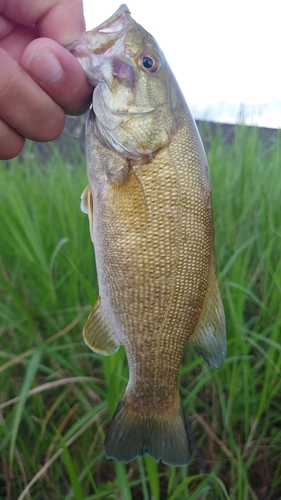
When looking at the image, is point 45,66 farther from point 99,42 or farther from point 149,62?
point 149,62

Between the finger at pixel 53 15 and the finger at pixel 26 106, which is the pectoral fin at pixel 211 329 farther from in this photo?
the finger at pixel 53 15

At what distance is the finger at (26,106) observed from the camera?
985mm

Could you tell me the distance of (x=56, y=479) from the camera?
47.0 inches

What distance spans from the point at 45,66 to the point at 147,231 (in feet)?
1.38

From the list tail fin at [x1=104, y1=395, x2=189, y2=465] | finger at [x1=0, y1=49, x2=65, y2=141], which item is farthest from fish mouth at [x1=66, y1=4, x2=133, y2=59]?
tail fin at [x1=104, y1=395, x2=189, y2=465]

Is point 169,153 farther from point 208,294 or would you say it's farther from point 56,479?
point 56,479

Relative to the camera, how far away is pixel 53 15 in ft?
3.68

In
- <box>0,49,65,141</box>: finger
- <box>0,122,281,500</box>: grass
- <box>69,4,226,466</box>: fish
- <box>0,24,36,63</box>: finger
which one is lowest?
<box>0,122,281,500</box>: grass

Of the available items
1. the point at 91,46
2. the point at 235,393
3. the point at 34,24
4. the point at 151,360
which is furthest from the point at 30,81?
the point at 235,393

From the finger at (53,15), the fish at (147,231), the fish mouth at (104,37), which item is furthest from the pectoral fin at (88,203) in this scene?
the finger at (53,15)

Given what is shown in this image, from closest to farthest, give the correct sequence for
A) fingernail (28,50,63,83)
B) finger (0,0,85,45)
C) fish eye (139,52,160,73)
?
fingernail (28,50,63,83) → fish eye (139,52,160,73) → finger (0,0,85,45)

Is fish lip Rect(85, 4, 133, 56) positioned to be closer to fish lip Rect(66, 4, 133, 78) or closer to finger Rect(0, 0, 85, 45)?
fish lip Rect(66, 4, 133, 78)

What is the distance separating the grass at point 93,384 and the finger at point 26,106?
0.35 m

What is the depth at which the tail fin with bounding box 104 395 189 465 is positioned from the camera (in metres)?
0.93
